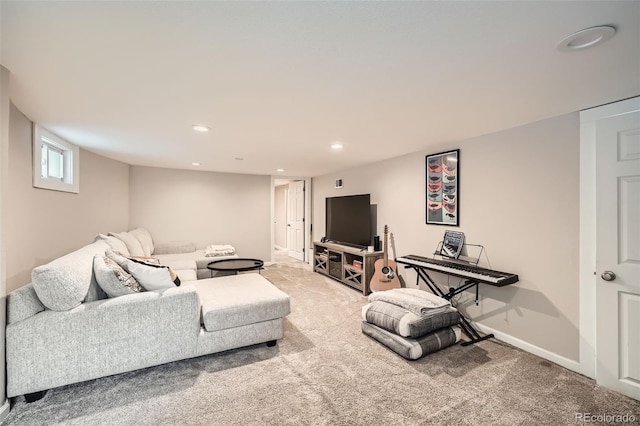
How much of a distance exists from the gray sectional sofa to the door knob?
2631 mm

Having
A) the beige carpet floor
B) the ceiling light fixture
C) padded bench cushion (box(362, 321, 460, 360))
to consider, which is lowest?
the beige carpet floor

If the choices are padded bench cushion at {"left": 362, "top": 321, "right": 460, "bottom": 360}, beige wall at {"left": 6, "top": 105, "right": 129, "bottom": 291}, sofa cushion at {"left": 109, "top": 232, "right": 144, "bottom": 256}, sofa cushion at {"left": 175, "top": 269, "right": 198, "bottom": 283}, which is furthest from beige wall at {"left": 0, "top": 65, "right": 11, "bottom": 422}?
padded bench cushion at {"left": 362, "top": 321, "right": 460, "bottom": 360}

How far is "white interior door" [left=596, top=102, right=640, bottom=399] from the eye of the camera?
2.04m

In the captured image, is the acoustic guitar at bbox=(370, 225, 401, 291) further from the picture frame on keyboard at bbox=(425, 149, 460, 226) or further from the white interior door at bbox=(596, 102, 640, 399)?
the white interior door at bbox=(596, 102, 640, 399)

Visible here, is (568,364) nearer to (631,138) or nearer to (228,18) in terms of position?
(631,138)

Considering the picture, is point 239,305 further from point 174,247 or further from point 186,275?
point 174,247

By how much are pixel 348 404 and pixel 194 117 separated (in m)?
2.66

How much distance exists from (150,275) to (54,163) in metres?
2.29

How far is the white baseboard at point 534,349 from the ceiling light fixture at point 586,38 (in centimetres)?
247

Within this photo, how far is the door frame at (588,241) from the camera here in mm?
2260

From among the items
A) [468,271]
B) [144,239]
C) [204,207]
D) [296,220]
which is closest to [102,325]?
[144,239]

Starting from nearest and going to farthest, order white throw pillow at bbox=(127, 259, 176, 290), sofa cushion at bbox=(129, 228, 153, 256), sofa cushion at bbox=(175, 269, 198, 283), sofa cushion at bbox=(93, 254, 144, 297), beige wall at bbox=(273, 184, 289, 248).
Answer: sofa cushion at bbox=(93, 254, 144, 297) → white throw pillow at bbox=(127, 259, 176, 290) → sofa cushion at bbox=(175, 269, 198, 283) → sofa cushion at bbox=(129, 228, 153, 256) → beige wall at bbox=(273, 184, 289, 248)

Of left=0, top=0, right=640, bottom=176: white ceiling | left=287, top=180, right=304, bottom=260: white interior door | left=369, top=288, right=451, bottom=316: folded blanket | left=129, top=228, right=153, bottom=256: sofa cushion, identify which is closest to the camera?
left=0, top=0, right=640, bottom=176: white ceiling

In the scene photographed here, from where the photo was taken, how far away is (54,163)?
3348 mm
